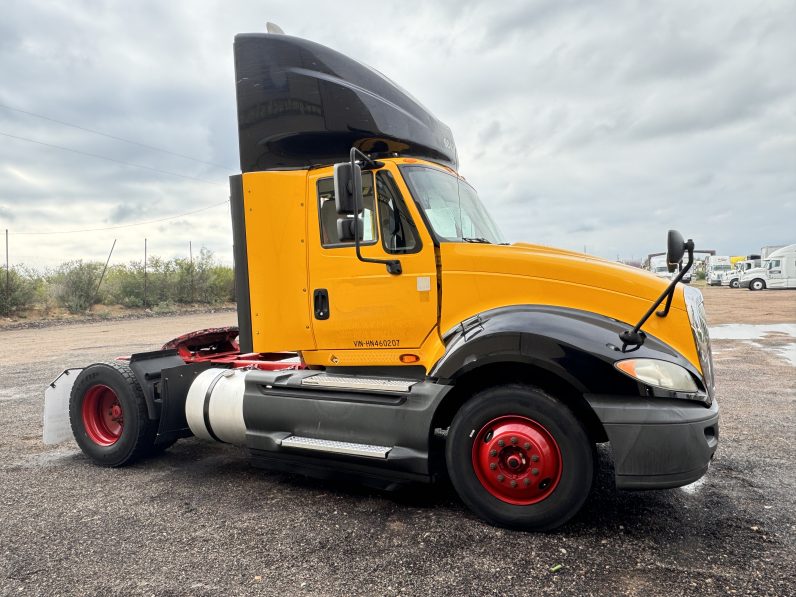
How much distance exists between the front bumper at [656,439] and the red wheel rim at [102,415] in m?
4.33

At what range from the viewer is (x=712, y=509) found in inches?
148

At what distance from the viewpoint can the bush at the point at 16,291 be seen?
954 inches

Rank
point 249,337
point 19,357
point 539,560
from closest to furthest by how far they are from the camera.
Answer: point 539,560
point 249,337
point 19,357

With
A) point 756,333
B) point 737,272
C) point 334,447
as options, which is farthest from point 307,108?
point 737,272

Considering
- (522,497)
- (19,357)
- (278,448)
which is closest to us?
(522,497)

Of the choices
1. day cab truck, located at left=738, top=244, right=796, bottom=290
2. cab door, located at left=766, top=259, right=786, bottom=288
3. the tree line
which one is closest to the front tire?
the tree line

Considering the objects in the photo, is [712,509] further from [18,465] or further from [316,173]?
[18,465]

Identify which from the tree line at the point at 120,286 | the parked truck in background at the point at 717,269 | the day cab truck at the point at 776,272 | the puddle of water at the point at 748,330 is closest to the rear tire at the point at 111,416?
the puddle of water at the point at 748,330

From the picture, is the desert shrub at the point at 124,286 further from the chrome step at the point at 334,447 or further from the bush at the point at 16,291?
the chrome step at the point at 334,447

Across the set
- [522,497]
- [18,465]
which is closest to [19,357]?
[18,465]

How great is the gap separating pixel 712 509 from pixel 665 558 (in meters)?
0.91

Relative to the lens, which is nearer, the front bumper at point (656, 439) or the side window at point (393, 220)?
the front bumper at point (656, 439)

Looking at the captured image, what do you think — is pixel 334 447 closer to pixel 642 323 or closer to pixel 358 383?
pixel 358 383

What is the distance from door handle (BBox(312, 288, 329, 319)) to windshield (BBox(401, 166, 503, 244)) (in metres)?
0.98
